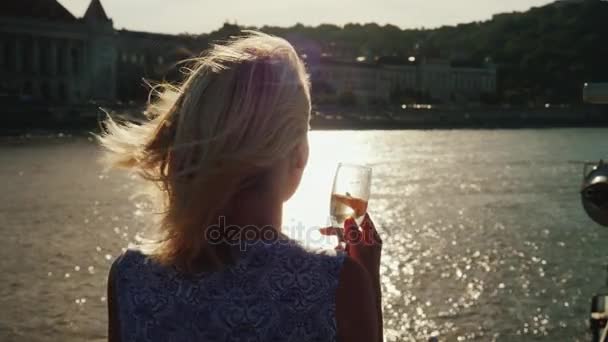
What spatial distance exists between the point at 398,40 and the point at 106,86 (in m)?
54.0

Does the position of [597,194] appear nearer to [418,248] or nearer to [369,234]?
[369,234]

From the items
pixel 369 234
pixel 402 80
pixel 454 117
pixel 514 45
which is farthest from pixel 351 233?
pixel 402 80

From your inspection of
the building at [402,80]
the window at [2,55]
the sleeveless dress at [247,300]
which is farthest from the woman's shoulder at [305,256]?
the building at [402,80]

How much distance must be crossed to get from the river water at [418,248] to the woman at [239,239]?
226 mm

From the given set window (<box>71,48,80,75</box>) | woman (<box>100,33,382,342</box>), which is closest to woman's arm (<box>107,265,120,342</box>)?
woman (<box>100,33,382,342</box>)

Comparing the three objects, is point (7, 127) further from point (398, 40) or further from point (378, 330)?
point (398, 40)

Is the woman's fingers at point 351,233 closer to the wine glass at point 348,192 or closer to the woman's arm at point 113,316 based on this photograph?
the wine glass at point 348,192

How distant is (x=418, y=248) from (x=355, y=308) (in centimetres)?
1271

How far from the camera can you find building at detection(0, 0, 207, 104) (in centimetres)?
6091

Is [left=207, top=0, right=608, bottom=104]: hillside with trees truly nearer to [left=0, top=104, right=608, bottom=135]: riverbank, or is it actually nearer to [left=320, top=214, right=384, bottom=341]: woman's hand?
[left=0, top=104, right=608, bottom=135]: riverbank

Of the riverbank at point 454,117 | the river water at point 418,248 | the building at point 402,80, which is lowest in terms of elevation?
the riverbank at point 454,117

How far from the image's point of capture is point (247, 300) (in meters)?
1.16

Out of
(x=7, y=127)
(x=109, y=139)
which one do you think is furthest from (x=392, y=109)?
(x=109, y=139)

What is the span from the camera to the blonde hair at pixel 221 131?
45.9 inches
